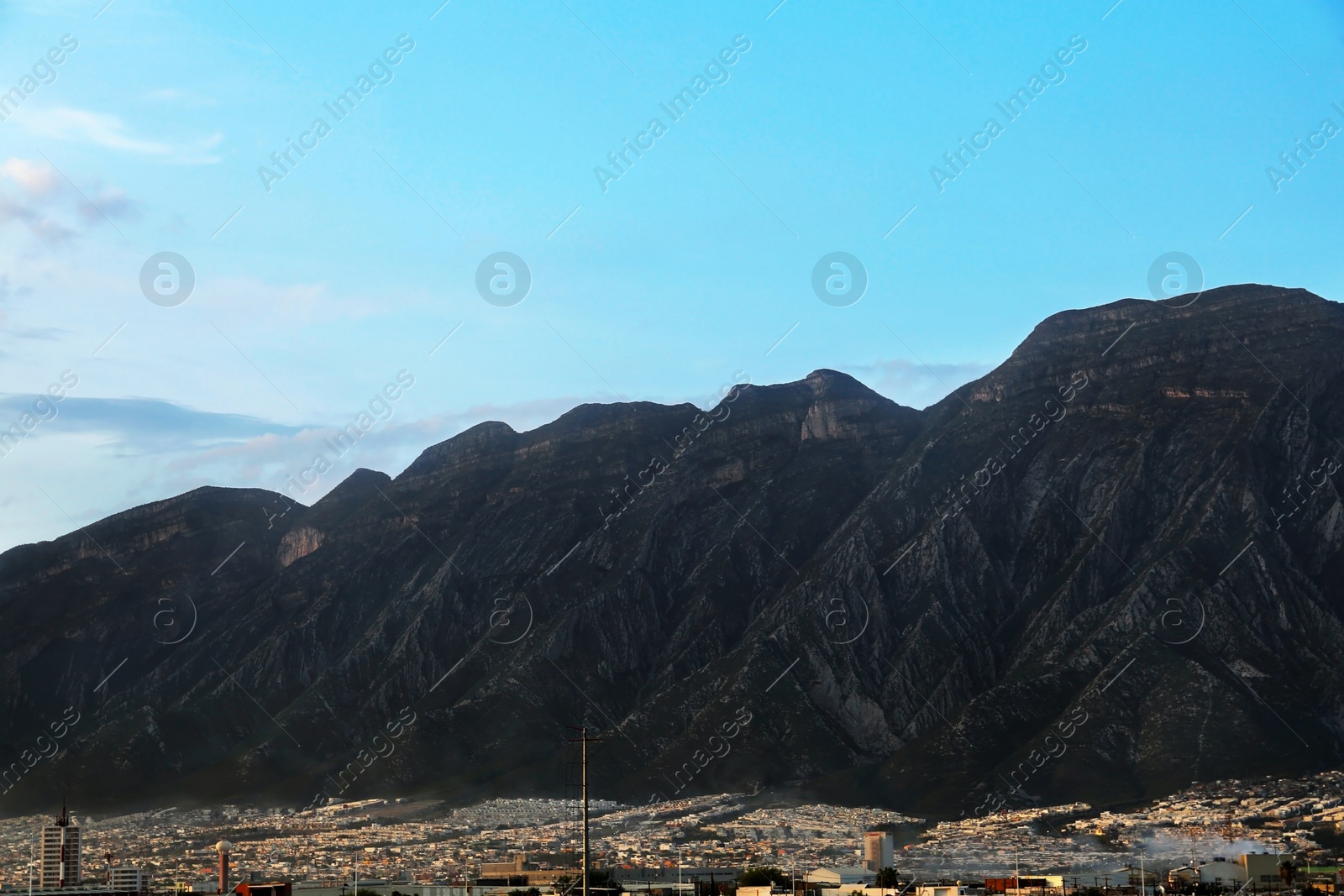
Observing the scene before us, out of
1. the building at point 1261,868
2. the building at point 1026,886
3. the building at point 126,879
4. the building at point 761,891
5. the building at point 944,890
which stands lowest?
the building at point 1261,868

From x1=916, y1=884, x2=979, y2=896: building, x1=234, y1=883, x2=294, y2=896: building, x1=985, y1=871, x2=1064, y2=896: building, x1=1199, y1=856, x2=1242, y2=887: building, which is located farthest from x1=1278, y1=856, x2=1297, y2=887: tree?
x1=234, y1=883, x2=294, y2=896: building

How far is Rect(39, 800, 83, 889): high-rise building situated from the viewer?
170375mm

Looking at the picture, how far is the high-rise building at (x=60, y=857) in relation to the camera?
170375mm

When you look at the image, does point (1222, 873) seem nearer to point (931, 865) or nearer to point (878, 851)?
point (878, 851)

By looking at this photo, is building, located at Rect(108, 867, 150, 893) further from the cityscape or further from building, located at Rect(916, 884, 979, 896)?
building, located at Rect(916, 884, 979, 896)

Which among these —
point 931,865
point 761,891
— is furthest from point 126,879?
point 931,865

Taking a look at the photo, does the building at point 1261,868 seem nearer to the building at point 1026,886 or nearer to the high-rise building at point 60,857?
the building at point 1026,886

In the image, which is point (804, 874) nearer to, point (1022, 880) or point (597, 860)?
point (1022, 880)

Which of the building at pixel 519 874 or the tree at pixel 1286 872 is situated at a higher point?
the building at pixel 519 874

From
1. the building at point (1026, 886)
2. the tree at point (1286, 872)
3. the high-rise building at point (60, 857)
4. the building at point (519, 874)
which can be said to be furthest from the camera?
the high-rise building at point (60, 857)

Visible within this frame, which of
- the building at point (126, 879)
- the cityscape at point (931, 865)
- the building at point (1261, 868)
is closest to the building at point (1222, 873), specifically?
the cityscape at point (931, 865)

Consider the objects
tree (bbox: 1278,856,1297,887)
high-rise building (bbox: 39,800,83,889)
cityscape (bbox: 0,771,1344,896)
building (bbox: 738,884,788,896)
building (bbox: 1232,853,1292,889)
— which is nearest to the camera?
building (bbox: 738,884,788,896)

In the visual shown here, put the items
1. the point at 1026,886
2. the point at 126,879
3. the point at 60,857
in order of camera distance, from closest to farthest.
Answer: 1. the point at 1026,886
2. the point at 126,879
3. the point at 60,857

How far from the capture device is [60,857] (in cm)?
17375
